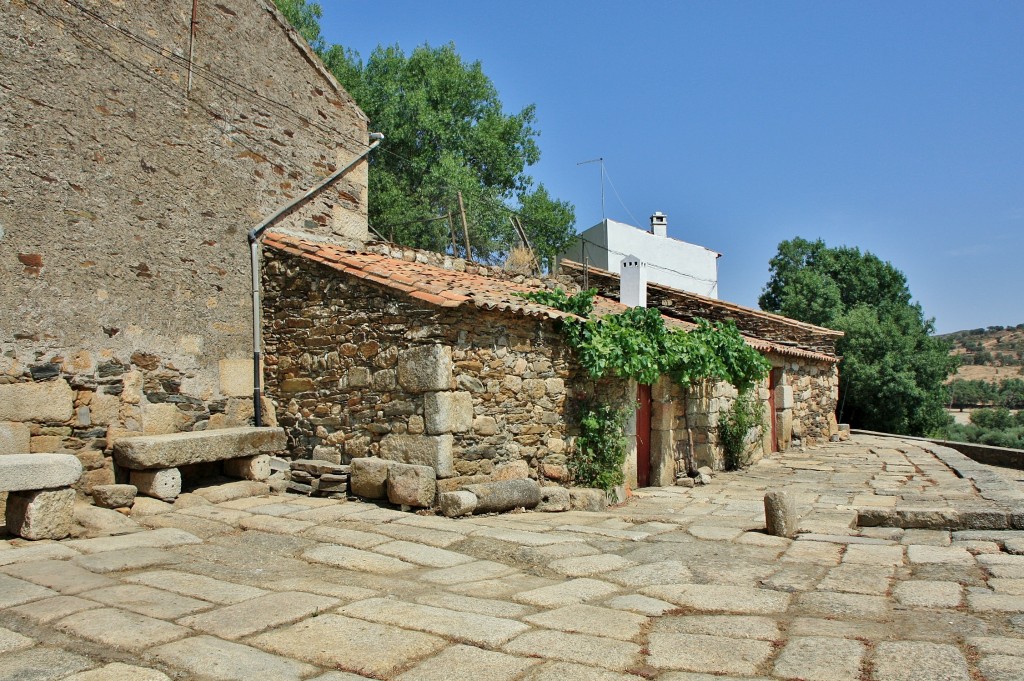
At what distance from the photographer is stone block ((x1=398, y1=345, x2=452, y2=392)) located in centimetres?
723

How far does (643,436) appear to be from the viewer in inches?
426

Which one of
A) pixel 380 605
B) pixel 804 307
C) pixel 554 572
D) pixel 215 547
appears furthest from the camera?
pixel 804 307

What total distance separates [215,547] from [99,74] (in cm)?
452

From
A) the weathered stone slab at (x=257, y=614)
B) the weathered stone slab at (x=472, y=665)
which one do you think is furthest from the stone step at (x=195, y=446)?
the weathered stone slab at (x=472, y=665)

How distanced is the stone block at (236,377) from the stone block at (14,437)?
79.3 inches

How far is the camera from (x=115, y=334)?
6.98 meters

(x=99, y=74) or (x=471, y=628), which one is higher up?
(x=99, y=74)

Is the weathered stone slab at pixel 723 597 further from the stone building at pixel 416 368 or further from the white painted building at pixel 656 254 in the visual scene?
the white painted building at pixel 656 254

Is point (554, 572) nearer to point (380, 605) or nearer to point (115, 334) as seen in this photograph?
point (380, 605)

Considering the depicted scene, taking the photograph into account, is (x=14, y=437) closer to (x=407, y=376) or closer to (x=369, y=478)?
(x=369, y=478)

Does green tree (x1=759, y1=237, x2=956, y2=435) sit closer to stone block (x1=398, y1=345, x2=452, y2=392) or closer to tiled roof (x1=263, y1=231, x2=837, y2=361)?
tiled roof (x1=263, y1=231, x2=837, y2=361)

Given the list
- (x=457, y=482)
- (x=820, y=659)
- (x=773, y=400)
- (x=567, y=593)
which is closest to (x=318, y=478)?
(x=457, y=482)

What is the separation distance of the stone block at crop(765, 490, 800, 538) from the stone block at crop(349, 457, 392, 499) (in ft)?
11.5

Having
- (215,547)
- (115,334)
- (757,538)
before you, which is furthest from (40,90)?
(757,538)
